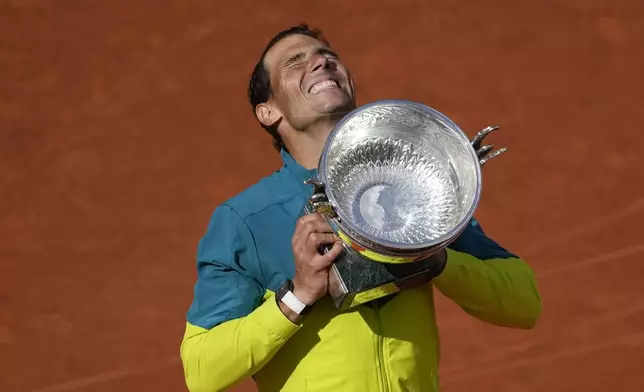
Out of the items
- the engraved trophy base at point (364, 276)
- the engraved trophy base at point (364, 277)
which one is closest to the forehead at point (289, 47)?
the engraved trophy base at point (364, 276)

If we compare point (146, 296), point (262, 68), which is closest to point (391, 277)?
point (262, 68)

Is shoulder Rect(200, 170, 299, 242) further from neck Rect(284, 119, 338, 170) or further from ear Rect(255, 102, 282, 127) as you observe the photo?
ear Rect(255, 102, 282, 127)

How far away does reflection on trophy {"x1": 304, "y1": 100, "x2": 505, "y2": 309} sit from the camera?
5.16 feet

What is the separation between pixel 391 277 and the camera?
1650 mm

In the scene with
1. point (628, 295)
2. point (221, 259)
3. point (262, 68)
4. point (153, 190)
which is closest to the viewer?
point (221, 259)

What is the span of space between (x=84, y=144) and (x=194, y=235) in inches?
37.1

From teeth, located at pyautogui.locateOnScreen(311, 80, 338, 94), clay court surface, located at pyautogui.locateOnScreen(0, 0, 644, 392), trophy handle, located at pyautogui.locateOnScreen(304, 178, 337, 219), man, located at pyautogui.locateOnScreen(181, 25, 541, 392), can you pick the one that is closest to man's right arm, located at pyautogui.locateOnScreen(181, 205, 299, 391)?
man, located at pyautogui.locateOnScreen(181, 25, 541, 392)

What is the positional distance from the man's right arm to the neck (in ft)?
0.77

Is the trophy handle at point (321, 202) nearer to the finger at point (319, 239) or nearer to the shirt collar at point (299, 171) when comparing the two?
the finger at point (319, 239)

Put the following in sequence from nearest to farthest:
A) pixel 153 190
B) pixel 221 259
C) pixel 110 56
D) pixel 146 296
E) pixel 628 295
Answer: pixel 221 259 < pixel 628 295 < pixel 146 296 < pixel 153 190 < pixel 110 56

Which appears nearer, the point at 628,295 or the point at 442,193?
the point at 442,193

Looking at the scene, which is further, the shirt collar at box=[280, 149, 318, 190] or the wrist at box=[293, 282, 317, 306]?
the shirt collar at box=[280, 149, 318, 190]

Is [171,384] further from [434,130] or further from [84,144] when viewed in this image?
[434,130]

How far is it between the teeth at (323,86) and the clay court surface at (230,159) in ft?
8.13
